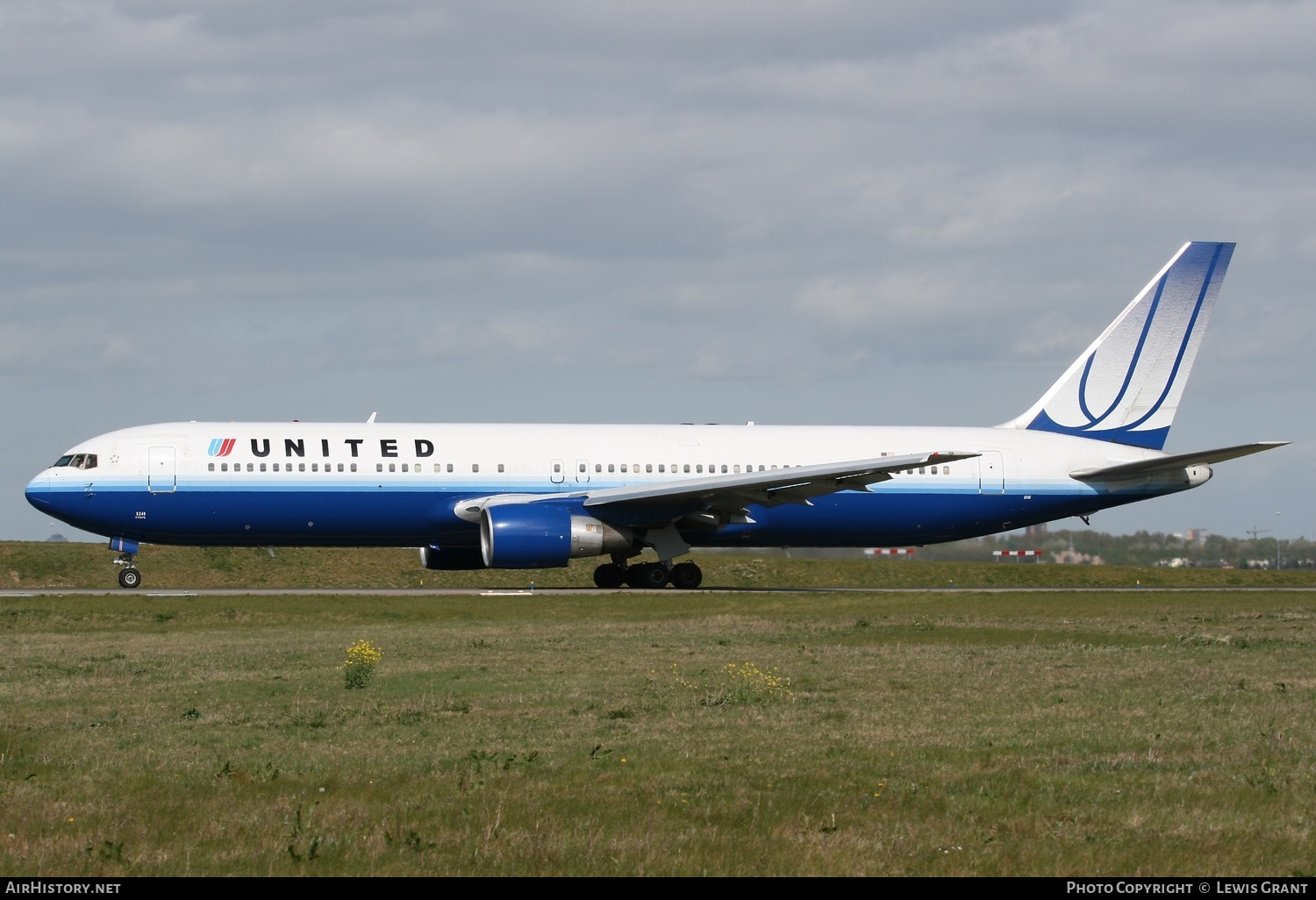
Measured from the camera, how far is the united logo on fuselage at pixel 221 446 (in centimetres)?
3372

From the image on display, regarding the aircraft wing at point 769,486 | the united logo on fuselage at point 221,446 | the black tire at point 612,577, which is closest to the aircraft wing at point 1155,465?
the aircraft wing at point 769,486

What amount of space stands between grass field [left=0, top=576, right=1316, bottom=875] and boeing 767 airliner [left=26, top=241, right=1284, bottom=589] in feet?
32.5

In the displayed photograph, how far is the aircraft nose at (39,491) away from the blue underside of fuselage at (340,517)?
0.14 ft

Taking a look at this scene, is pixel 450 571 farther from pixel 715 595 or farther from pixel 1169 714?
pixel 1169 714

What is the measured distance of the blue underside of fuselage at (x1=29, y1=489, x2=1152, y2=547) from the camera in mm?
33469

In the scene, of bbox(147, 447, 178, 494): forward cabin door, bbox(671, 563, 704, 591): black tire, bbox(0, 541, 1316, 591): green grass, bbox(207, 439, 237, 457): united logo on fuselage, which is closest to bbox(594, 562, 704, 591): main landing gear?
bbox(671, 563, 704, 591): black tire

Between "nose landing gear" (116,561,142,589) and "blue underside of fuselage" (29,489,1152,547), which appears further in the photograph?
"nose landing gear" (116,561,142,589)

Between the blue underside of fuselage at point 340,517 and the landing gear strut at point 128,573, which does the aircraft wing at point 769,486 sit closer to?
the blue underside of fuselage at point 340,517

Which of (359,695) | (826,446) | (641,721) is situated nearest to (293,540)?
(826,446)

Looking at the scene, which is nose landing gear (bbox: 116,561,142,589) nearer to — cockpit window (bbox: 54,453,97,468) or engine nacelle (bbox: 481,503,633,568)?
cockpit window (bbox: 54,453,97,468)

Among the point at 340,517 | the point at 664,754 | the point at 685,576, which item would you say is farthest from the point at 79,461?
the point at 664,754

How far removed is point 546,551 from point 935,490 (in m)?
11.5

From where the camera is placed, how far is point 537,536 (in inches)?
1267

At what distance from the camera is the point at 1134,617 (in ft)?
89.8
